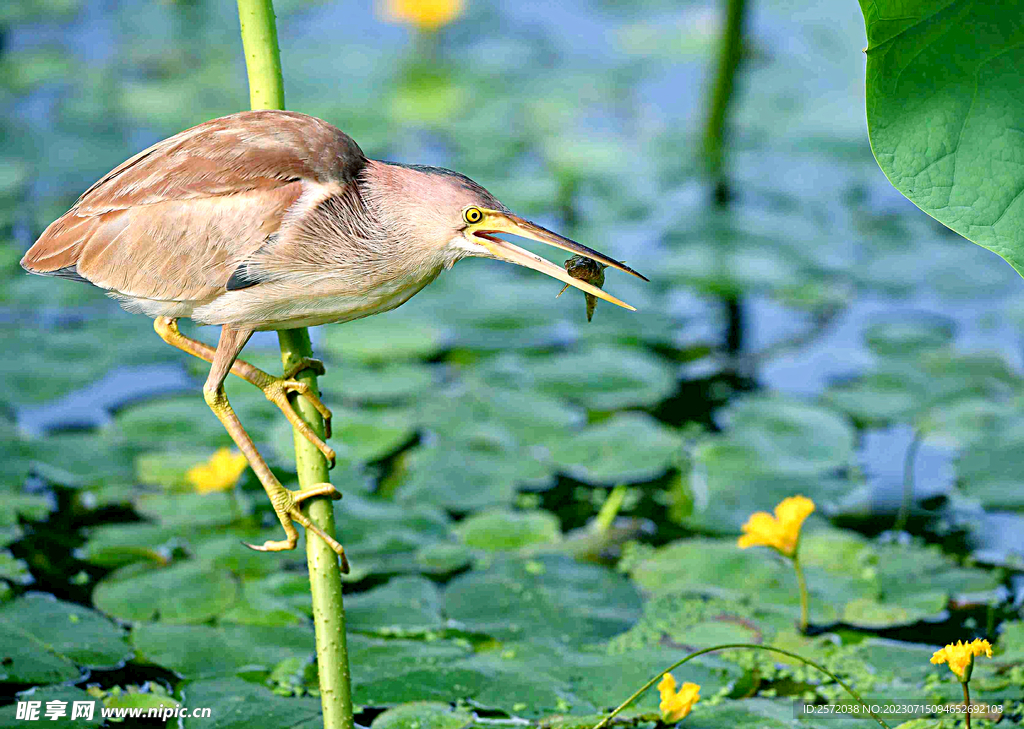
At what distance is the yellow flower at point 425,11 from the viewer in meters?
Result: 5.42

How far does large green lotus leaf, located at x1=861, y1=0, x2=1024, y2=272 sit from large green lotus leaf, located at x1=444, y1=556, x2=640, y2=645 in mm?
1287

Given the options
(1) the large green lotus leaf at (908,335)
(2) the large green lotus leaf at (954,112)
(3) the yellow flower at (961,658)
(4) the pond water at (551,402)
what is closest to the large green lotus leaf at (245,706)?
(4) the pond water at (551,402)

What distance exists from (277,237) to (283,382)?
22 cm

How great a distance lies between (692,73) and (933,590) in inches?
148

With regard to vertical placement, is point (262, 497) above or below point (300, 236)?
below

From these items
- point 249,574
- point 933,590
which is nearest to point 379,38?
point 249,574

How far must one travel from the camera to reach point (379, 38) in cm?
611

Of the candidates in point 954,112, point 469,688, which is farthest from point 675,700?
point 954,112

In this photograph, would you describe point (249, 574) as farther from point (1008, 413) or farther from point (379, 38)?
point (379, 38)

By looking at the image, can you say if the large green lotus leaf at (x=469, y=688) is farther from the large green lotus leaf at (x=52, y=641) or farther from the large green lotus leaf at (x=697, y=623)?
the large green lotus leaf at (x=52, y=641)

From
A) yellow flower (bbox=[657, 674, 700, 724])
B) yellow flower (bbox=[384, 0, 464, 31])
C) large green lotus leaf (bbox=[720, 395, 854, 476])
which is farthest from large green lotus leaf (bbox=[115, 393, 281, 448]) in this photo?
yellow flower (bbox=[384, 0, 464, 31])

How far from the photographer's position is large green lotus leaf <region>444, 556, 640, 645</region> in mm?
2561

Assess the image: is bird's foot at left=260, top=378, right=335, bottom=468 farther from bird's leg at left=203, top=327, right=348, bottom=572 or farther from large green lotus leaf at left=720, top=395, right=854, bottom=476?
large green lotus leaf at left=720, top=395, right=854, bottom=476

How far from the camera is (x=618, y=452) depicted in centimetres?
322
